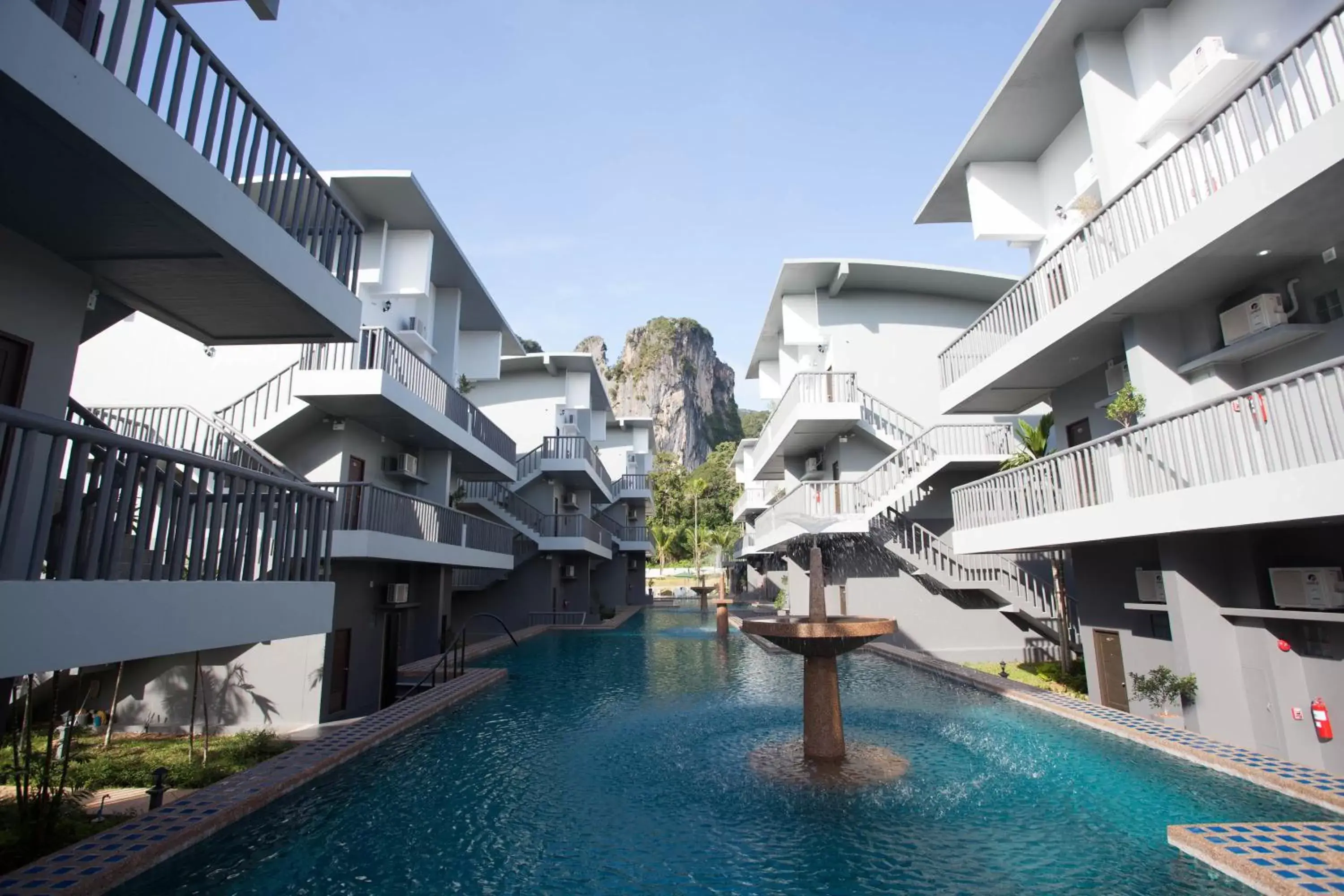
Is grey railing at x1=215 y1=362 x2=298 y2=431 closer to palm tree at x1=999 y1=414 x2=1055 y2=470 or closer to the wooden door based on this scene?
palm tree at x1=999 y1=414 x2=1055 y2=470

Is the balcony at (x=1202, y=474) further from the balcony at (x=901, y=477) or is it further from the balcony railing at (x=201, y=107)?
the balcony railing at (x=201, y=107)

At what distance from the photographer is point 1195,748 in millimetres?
8297

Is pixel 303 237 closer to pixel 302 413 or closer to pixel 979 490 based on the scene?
pixel 302 413

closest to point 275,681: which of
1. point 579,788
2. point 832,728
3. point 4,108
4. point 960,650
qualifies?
point 579,788

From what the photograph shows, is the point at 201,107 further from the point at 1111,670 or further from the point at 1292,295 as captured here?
the point at 1111,670

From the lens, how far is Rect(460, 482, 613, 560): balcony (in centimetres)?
2475

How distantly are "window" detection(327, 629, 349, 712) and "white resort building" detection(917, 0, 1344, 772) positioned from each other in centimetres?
1233

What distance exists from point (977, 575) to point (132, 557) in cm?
1689

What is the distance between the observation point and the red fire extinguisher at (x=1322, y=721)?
7891 millimetres

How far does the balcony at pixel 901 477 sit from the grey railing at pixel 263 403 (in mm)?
13155

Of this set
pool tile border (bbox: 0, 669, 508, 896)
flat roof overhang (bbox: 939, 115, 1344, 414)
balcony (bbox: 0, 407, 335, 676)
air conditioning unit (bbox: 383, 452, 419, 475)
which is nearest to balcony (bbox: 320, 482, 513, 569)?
air conditioning unit (bbox: 383, 452, 419, 475)

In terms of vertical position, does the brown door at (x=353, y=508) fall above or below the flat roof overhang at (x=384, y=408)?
below

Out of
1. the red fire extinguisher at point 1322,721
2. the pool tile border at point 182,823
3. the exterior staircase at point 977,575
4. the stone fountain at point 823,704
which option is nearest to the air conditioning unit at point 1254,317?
the red fire extinguisher at point 1322,721

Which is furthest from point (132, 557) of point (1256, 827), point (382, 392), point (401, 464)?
point (401, 464)
